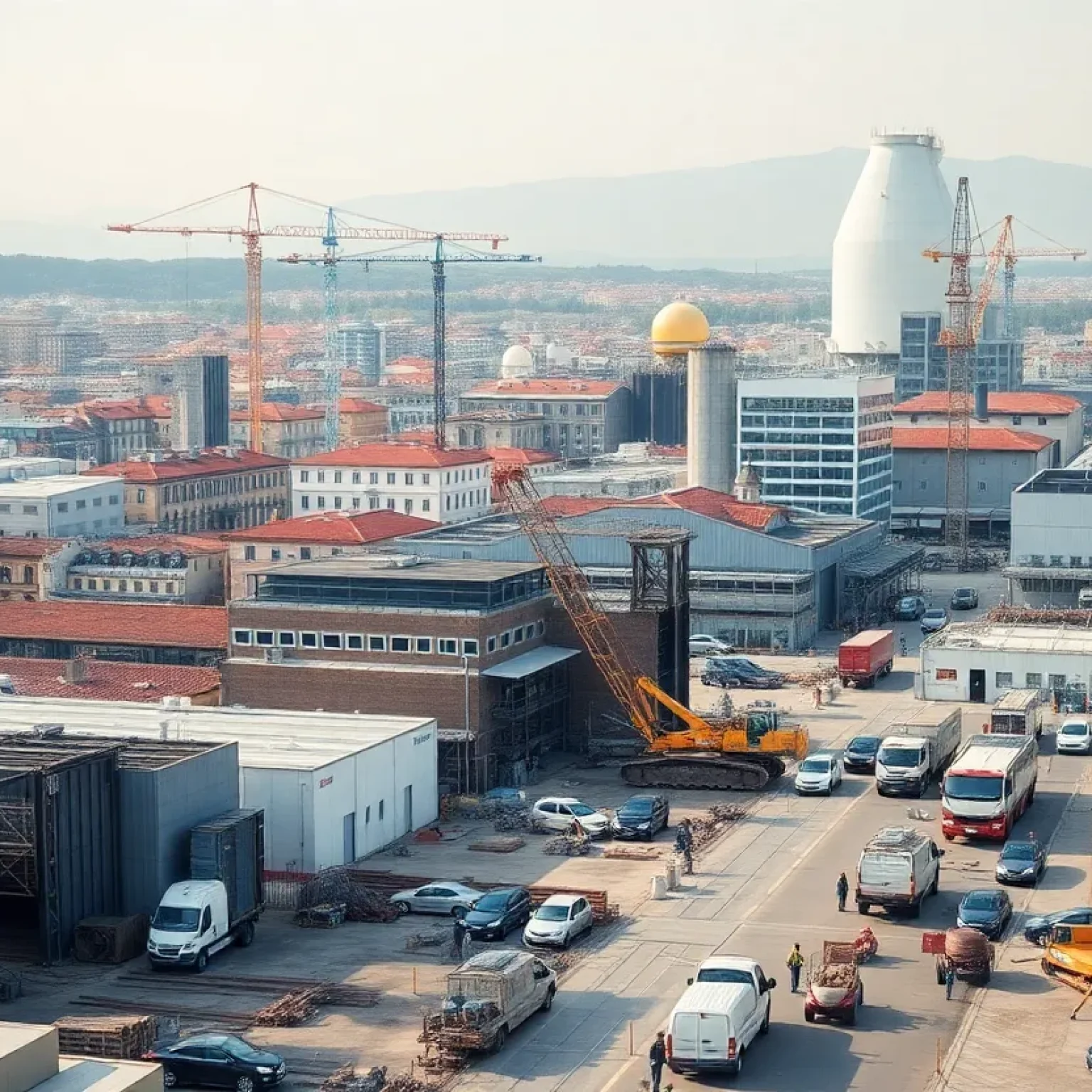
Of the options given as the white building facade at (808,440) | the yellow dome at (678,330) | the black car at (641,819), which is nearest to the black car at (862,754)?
the black car at (641,819)

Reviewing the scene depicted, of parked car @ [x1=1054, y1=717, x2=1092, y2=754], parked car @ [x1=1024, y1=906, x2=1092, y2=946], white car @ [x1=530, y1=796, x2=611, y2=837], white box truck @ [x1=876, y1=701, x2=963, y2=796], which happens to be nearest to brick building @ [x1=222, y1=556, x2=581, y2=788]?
white car @ [x1=530, y1=796, x2=611, y2=837]

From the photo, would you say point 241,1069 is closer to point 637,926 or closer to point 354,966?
point 354,966

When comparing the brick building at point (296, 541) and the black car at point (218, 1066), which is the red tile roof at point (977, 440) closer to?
the brick building at point (296, 541)

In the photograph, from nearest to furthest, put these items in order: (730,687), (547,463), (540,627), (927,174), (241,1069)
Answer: (241,1069) → (540,627) → (730,687) → (547,463) → (927,174)

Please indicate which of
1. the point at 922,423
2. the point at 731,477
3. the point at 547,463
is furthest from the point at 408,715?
the point at 922,423

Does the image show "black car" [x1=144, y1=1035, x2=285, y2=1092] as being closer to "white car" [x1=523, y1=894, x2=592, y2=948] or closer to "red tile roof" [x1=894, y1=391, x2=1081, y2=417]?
→ "white car" [x1=523, y1=894, x2=592, y2=948]

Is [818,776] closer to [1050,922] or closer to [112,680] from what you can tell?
[1050,922]
